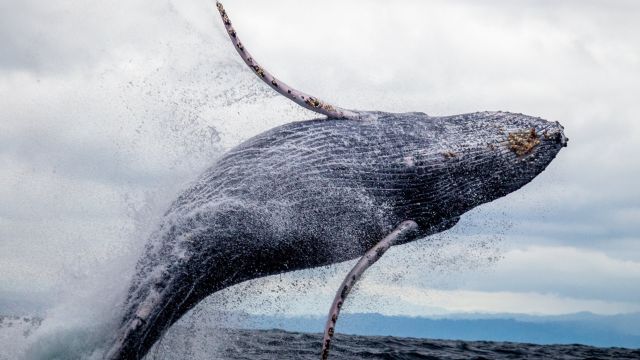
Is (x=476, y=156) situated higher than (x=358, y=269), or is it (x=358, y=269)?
(x=476, y=156)

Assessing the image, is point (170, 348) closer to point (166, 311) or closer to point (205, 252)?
point (166, 311)

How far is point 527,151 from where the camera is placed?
9648mm

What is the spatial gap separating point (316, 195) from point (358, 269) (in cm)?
98

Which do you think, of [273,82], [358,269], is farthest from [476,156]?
[273,82]

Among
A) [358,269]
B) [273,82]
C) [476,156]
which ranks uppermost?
[273,82]

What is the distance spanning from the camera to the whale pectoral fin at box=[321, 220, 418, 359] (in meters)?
8.81

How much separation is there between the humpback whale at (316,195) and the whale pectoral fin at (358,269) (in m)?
0.02

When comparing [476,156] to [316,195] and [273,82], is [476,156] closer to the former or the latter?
[316,195]

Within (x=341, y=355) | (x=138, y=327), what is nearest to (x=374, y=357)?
(x=341, y=355)

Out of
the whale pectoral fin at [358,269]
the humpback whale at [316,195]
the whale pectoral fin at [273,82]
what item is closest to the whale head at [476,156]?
the humpback whale at [316,195]

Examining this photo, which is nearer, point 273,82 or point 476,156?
point 273,82

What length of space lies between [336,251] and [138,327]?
2426 millimetres

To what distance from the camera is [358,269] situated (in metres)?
9.08

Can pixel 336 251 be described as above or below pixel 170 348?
above
